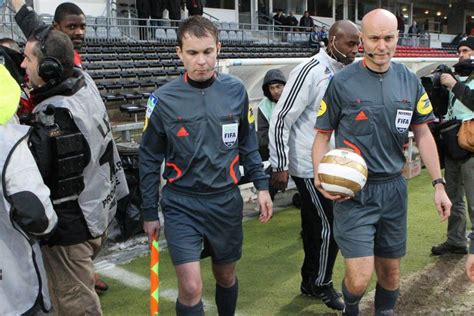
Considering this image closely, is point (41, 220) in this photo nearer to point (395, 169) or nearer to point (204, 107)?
point (204, 107)

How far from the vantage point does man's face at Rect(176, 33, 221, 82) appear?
2734mm

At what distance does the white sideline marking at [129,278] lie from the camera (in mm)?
3980

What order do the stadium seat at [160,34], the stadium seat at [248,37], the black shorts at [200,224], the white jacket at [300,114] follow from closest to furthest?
the black shorts at [200,224] < the white jacket at [300,114] < the stadium seat at [160,34] < the stadium seat at [248,37]

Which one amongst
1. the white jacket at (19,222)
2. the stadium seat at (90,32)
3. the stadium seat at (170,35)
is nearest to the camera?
the white jacket at (19,222)

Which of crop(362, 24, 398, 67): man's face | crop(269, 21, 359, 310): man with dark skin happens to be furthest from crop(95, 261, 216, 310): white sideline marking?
crop(362, 24, 398, 67): man's face

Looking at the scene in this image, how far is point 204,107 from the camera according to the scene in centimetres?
279

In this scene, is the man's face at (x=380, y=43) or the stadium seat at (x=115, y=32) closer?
the man's face at (x=380, y=43)

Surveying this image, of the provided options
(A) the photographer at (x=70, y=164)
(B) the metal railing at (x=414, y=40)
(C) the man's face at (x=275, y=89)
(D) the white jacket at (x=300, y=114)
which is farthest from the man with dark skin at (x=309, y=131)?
(B) the metal railing at (x=414, y=40)

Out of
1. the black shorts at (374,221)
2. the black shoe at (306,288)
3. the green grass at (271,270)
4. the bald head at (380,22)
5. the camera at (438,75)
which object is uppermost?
the bald head at (380,22)

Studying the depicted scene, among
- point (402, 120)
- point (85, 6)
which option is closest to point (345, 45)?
point (402, 120)

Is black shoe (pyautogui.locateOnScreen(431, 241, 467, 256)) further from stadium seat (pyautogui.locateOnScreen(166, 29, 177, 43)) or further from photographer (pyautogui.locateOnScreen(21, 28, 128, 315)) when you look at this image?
stadium seat (pyautogui.locateOnScreen(166, 29, 177, 43))

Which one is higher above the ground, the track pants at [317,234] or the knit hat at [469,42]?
the knit hat at [469,42]

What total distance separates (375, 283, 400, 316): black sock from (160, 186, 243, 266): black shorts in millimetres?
953

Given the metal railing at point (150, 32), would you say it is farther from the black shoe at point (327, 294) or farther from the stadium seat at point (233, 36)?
the black shoe at point (327, 294)
